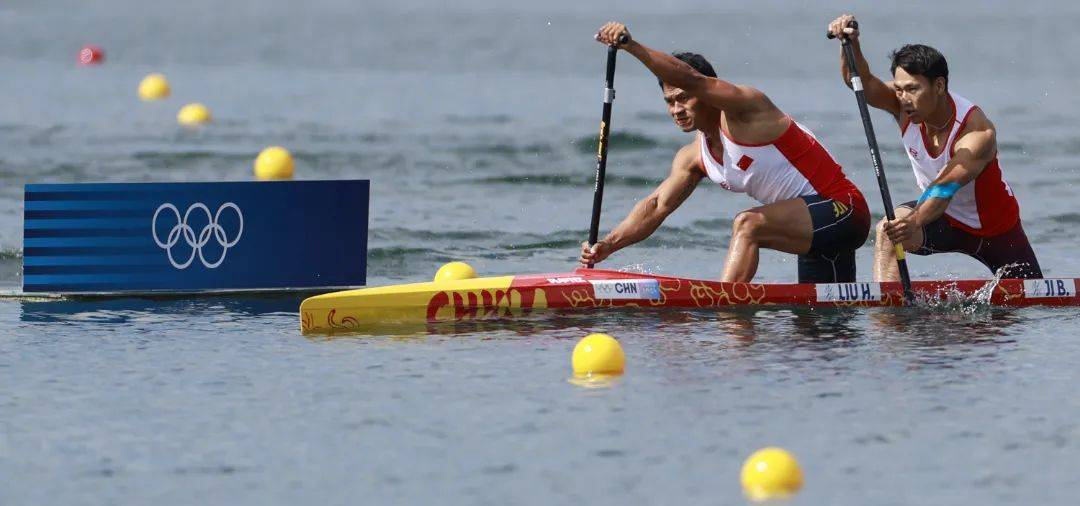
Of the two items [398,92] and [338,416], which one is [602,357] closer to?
[338,416]

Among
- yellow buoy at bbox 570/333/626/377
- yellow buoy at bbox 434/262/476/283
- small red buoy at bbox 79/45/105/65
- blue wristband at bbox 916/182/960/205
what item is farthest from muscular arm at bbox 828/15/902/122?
small red buoy at bbox 79/45/105/65

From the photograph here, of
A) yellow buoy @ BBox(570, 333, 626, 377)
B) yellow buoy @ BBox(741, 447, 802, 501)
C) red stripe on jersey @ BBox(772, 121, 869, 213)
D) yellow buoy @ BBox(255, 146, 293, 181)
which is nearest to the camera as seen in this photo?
yellow buoy @ BBox(741, 447, 802, 501)

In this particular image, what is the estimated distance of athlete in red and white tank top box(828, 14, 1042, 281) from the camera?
8930 mm

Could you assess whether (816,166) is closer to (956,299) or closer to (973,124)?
(973,124)

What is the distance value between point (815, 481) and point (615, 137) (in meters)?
13.0

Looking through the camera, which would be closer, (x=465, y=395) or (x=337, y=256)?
(x=465, y=395)

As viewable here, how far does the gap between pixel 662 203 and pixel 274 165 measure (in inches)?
320

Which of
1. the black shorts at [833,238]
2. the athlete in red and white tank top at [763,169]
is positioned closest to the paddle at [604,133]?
the athlete in red and white tank top at [763,169]

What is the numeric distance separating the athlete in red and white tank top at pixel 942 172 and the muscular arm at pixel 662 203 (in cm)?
99

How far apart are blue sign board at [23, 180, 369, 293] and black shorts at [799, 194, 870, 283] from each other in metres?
2.72

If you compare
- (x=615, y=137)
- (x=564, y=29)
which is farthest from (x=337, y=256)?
(x=564, y=29)

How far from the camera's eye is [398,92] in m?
25.4

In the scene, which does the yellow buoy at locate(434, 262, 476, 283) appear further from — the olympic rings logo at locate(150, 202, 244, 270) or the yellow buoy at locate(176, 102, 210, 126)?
the yellow buoy at locate(176, 102, 210, 126)

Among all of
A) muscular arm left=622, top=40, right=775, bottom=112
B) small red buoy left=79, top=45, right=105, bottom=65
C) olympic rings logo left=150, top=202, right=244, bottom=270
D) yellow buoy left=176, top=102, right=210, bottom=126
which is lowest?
olympic rings logo left=150, top=202, right=244, bottom=270
